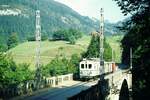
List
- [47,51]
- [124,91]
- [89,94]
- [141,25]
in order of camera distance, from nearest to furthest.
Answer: [141,25] → [89,94] → [124,91] → [47,51]

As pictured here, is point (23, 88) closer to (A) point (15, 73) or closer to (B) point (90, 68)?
(B) point (90, 68)

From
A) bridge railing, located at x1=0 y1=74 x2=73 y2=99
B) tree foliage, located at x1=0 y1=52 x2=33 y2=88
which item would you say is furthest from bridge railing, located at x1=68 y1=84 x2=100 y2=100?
tree foliage, located at x1=0 y1=52 x2=33 y2=88

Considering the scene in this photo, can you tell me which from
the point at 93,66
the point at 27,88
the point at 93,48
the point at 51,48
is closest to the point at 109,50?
the point at 93,48

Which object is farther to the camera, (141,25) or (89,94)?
(89,94)

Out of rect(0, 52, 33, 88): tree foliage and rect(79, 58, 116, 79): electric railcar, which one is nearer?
rect(0, 52, 33, 88): tree foliage

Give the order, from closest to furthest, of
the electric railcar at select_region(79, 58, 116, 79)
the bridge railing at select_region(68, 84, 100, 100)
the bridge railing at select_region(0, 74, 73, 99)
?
the bridge railing at select_region(68, 84, 100, 100), the bridge railing at select_region(0, 74, 73, 99), the electric railcar at select_region(79, 58, 116, 79)

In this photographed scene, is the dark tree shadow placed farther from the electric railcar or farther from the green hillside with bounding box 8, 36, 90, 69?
the green hillside with bounding box 8, 36, 90, 69

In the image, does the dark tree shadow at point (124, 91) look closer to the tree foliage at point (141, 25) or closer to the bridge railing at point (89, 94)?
the bridge railing at point (89, 94)

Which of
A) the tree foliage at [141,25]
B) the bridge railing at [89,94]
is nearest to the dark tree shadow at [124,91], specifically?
the bridge railing at [89,94]

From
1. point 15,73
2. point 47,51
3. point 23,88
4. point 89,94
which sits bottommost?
point 23,88

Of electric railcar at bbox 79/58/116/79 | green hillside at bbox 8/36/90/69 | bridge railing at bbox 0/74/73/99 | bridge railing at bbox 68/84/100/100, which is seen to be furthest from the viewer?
green hillside at bbox 8/36/90/69

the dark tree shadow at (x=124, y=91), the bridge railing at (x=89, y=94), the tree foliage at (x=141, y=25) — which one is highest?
the tree foliage at (x=141, y=25)

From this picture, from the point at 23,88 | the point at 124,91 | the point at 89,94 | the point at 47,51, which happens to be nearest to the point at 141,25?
the point at 89,94

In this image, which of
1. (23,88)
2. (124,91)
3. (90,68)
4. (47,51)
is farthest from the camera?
(47,51)
